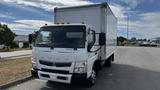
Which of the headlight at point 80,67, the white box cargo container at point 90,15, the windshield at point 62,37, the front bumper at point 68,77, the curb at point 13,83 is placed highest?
the white box cargo container at point 90,15

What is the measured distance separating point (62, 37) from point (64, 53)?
29.7 inches

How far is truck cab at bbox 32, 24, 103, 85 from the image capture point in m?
7.24

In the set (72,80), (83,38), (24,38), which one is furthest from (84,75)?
(24,38)

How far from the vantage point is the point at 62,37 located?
7.79 meters

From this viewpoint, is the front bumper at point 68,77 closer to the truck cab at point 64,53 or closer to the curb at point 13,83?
the truck cab at point 64,53

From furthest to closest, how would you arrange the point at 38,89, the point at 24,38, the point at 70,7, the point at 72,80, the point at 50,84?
1. the point at 24,38
2. the point at 70,7
3. the point at 50,84
4. the point at 38,89
5. the point at 72,80

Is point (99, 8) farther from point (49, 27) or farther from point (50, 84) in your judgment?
point (50, 84)

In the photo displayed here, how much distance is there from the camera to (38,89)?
8.18 metres

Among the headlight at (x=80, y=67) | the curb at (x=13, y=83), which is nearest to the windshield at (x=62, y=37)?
the headlight at (x=80, y=67)

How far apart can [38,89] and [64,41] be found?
2007 millimetres

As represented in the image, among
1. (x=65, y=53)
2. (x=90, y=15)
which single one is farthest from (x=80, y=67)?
(x=90, y=15)

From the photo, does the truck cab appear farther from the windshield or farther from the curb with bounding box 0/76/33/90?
the curb with bounding box 0/76/33/90

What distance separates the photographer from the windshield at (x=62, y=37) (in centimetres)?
752

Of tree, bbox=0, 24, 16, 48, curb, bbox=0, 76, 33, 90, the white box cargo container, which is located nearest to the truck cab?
curb, bbox=0, 76, 33, 90
